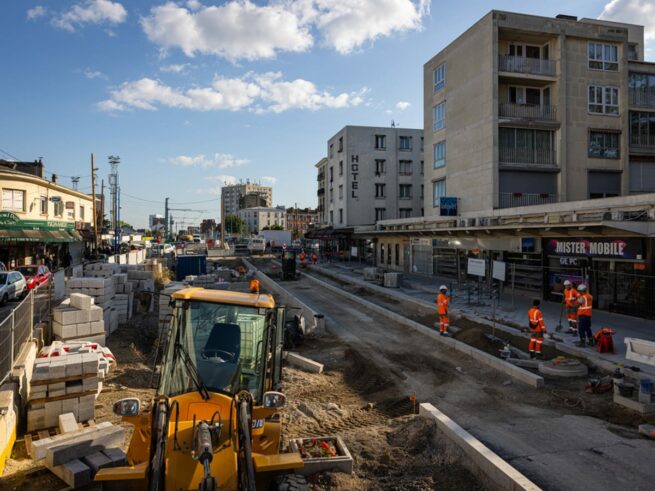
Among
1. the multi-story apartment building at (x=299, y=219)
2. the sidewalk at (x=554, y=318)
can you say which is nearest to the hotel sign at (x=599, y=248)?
the sidewalk at (x=554, y=318)

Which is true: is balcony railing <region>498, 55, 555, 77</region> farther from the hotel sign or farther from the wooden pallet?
the wooden pallet

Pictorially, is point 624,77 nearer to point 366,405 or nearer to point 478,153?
point 478,153

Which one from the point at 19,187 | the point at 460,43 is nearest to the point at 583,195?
the point at 460,43

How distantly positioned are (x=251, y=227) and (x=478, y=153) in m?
159

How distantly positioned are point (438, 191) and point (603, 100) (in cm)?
1217

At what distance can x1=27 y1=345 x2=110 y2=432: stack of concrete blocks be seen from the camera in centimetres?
795

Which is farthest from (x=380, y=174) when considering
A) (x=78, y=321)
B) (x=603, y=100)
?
(x=78, y=321)

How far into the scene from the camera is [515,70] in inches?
1136

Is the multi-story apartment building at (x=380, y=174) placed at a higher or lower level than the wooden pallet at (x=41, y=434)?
higher

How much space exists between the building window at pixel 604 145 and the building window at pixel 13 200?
4090 centimetres

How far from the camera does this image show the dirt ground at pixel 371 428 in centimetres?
647

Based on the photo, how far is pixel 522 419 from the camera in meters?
8.69

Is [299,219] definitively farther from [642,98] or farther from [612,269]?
[612,269]

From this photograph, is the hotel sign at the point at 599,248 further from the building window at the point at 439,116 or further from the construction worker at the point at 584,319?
the building window at the point at 439,116
